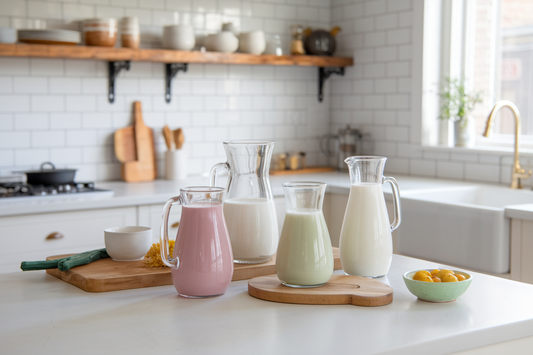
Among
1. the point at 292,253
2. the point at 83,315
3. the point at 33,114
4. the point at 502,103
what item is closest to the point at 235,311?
the point at 292,253

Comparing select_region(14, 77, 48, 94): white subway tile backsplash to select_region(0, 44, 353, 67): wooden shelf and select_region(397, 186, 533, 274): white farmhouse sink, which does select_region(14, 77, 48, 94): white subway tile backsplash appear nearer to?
select_region(0, 44, 353, 67): wooden shelf

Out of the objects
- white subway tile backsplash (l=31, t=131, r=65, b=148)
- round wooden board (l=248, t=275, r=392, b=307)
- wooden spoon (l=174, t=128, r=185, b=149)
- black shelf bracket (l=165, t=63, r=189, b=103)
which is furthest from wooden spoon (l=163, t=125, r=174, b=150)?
round wooden board (l=248, t=275, r=392, b=307)

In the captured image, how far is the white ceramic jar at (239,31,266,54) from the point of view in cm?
388

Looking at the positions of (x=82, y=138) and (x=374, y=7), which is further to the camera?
(x=374, y=7)

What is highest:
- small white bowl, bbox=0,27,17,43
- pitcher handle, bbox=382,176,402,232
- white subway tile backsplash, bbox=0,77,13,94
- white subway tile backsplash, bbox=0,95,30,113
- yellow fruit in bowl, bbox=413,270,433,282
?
small white bowl, bbox=0,27,17,43

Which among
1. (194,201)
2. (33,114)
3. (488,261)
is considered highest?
(33,114)

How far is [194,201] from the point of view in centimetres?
127

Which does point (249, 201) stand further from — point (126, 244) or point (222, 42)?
point (222, 42)

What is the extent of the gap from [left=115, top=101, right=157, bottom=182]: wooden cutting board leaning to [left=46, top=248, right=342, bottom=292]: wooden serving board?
2.18 m

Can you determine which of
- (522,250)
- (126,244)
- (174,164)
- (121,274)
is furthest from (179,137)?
(121,274)

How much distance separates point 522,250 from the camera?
2.50 metres

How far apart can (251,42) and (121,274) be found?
2714mm

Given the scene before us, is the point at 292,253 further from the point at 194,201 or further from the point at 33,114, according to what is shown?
the point at 33,114

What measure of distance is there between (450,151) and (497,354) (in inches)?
106
